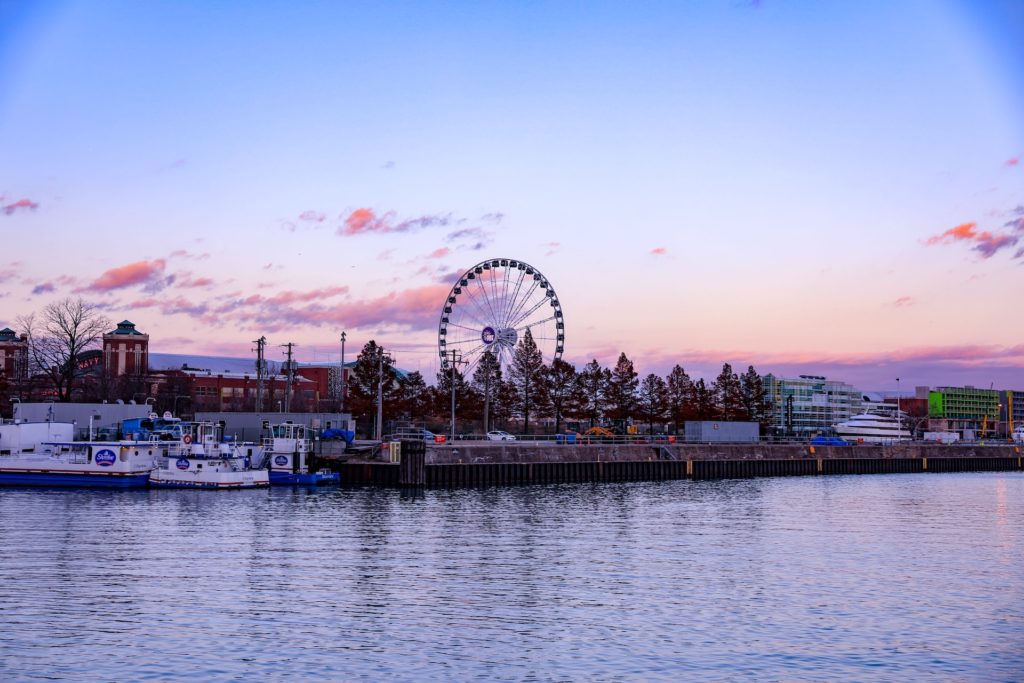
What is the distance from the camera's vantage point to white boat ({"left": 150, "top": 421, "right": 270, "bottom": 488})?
85.2m

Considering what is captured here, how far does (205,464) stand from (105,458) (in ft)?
25.4

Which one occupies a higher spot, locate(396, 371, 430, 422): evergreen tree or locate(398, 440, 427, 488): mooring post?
locate(396, 371, 430, 422): evergreen tree

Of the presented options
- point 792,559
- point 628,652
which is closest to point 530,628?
point 628,652

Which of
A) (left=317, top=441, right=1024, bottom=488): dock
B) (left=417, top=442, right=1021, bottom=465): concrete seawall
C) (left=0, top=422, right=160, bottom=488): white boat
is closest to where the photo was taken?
(left=0, top=422, right=160, bottom=488): white boat

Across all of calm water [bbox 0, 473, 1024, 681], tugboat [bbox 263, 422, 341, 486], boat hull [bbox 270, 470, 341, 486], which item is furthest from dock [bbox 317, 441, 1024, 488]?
calm water [bbox 0, 473, 1024, 681]

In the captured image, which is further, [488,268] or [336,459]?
[488,268]

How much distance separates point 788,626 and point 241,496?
53690 millimetres

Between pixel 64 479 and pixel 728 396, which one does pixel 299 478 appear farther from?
pixel 728 396

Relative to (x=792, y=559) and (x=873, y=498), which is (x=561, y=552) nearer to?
(x=792, y=559)

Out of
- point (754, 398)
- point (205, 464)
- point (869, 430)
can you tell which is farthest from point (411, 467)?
point (869, 430)

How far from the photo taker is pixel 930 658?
30.7 meters

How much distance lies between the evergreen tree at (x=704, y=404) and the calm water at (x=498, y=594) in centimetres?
10675

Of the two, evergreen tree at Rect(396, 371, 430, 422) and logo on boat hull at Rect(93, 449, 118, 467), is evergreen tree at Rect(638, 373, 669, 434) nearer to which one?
evergreen tree at Rect(396, 371, 430, 422)

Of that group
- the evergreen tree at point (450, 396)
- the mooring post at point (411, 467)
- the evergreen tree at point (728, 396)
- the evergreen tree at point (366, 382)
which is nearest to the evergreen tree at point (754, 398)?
the evergreen tree at point (728, 396)
